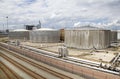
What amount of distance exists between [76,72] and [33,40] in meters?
41.7

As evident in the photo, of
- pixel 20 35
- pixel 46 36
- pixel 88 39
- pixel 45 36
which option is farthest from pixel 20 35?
pixel 88 39

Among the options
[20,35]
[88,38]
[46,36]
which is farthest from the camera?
[20,35]

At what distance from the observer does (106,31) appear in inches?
1602

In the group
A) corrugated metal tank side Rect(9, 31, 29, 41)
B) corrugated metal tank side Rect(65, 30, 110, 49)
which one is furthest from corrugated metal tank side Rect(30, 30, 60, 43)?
corrugated metal tank side Rect(9, 31, 29, 41)

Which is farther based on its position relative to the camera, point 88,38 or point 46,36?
point 46,36

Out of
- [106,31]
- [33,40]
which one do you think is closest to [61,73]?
[106,31]

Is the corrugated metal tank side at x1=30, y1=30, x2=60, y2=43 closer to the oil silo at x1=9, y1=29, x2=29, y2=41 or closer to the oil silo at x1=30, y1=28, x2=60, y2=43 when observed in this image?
the oil silo at x1=30, y1=28, x2=60, y2=43

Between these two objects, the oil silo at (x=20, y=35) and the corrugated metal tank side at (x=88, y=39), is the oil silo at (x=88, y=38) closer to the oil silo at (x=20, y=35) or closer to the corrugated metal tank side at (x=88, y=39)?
the corrugated metal tank side at (x=88, y=39)

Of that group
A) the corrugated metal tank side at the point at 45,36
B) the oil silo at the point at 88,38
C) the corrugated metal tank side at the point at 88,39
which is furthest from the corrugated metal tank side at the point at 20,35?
the oil silo at the point at 88,38

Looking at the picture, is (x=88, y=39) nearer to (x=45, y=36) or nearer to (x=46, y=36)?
(x=46, y=36)

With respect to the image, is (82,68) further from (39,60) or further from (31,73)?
(39,60)

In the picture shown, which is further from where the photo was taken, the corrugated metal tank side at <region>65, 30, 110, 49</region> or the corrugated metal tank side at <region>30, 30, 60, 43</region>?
the corrugated metal tank side at <region>30, 30, 60, 43</region>

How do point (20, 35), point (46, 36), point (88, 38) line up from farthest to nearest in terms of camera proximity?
point (20, 35) → point (46, 36) → point (88, 38)

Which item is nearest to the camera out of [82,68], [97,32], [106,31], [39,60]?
[82,68]
